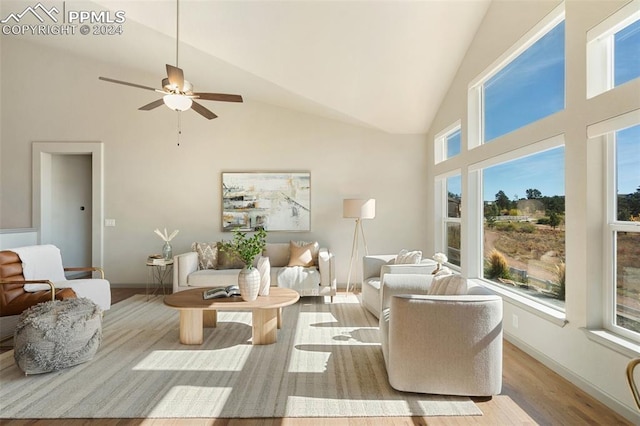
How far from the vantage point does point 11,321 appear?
10.1 feet

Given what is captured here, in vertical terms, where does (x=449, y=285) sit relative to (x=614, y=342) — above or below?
above

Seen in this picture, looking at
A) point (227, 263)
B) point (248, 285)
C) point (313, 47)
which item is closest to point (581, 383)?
point (248, 285)

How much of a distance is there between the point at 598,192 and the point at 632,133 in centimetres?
42

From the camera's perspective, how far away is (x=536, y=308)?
110 inches

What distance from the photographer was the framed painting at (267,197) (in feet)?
18.5

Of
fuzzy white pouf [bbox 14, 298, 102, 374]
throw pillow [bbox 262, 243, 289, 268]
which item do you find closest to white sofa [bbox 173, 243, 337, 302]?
throw pillow [bbox 262, 243, 289, 268]

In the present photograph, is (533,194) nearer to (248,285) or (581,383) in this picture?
(581,383)

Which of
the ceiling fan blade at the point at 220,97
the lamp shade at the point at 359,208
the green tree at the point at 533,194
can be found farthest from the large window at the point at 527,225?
the ceiling fan blade at the point at 220,97

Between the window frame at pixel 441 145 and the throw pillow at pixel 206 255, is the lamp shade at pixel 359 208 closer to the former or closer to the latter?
the window frame at pixel 441 145

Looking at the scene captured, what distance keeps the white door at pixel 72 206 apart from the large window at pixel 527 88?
704 cm

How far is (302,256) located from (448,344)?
3039 mm

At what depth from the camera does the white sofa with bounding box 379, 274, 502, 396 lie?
216 cm

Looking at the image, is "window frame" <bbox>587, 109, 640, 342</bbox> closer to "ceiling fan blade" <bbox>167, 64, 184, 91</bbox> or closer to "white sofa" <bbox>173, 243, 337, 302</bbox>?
"white sofa" <bbox>173, 243, 337, 302</bbox>

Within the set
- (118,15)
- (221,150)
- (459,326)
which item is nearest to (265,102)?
(221,150)
